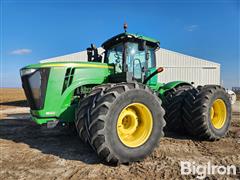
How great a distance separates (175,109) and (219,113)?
51.6 inches

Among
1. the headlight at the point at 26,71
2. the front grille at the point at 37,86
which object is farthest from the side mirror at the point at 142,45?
the headlight at the point at 26,71

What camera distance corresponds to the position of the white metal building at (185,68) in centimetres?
2147

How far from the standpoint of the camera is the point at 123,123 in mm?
4594

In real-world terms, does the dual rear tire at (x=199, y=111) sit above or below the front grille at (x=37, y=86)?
below

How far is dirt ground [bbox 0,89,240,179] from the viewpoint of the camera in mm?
3668

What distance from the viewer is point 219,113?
20.7ft

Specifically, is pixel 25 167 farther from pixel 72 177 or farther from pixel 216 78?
pixel 216 78

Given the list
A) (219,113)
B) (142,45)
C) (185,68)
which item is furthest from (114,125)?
(185,68)

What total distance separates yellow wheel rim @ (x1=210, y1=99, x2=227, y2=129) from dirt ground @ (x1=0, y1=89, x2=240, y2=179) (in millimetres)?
465

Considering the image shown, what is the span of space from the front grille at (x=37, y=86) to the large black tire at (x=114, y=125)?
4.22ft

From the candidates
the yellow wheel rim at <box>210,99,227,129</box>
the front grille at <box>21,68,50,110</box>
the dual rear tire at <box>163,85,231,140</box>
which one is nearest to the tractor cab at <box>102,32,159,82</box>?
the dual rear tire at <box>163,85,231,140</box>

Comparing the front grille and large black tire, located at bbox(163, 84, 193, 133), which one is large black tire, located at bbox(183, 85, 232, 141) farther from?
the front grille

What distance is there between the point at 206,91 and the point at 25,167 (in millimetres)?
4268

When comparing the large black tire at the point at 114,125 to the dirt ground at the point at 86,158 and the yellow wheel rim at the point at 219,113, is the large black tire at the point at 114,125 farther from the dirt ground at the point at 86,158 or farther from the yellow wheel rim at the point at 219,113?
the yellow wheel rim at the point at 219,113
